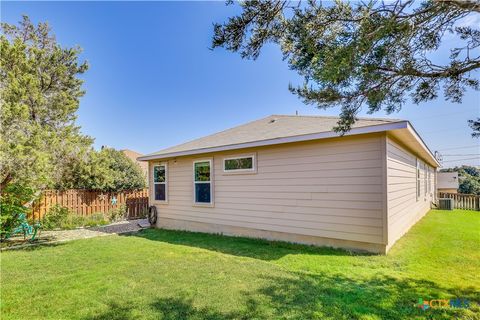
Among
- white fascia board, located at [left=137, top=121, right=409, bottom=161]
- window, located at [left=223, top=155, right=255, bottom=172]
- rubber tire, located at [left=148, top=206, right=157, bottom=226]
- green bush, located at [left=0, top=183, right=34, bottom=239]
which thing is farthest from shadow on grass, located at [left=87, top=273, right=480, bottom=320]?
rubber tire, located at [left=148, top=206, right=157, bottom=226]

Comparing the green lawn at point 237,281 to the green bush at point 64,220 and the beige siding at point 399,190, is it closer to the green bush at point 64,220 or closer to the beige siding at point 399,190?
the beige siding at point 399,190

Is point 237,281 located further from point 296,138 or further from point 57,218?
point 57,218

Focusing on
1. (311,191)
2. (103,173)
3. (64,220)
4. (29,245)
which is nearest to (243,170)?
(311,191)

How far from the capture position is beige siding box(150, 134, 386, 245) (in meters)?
5.32

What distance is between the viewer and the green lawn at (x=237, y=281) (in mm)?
3047

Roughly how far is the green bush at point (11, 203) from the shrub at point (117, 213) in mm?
4576

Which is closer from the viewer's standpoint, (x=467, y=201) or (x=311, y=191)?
(x=311, y=191)

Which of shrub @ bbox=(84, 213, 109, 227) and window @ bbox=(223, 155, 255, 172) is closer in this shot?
window @ bbox=(223, 155, 255, 172)

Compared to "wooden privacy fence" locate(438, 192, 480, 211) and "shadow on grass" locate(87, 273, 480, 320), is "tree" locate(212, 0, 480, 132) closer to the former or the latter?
"shadow on grass" locate(87, 273, 480, 320)

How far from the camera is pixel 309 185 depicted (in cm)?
617

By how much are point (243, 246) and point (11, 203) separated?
6647 mm

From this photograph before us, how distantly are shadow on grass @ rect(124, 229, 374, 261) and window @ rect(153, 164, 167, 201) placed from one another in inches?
79.4

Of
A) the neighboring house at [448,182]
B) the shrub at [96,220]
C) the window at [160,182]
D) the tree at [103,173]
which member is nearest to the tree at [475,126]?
the window at [160,182]

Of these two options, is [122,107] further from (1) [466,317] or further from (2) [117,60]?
(1) [466,317]
